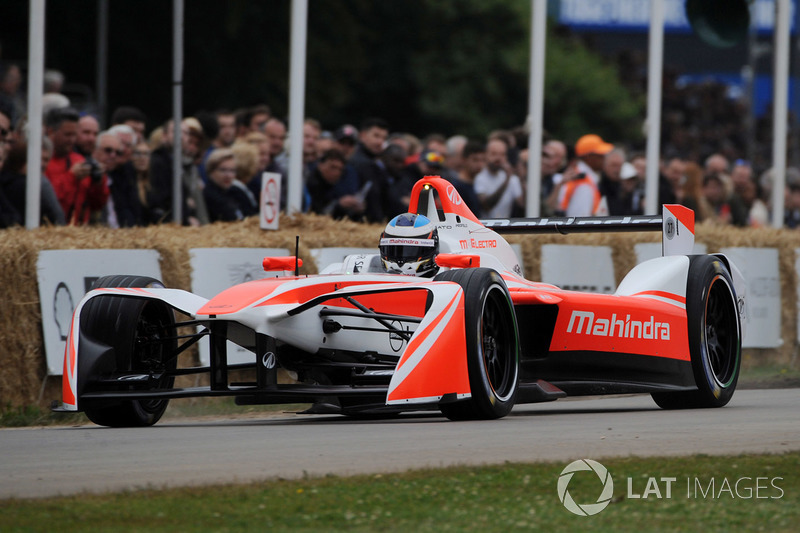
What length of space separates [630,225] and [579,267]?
4.06 m

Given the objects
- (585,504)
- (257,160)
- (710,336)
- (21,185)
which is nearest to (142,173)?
(257,160)

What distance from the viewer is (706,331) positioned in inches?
458

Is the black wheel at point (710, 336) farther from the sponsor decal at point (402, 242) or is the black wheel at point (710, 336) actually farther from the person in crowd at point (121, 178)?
the person in crowd at point (121, 178)

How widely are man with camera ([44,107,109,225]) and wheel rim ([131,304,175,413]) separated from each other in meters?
3.77

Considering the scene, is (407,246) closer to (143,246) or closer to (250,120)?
(143,246)

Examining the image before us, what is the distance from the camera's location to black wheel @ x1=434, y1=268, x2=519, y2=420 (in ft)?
30.3

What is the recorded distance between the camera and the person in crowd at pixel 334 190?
1573 cm

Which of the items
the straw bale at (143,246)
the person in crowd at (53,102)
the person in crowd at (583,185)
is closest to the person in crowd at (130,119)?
the person in crowd at (53,102)

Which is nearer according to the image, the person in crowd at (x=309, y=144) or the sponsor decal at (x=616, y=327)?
the sponsor decal at (x=616, y=327)

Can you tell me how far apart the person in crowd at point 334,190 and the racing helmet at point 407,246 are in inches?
200

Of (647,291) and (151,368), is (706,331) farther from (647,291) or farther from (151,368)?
(151,368)

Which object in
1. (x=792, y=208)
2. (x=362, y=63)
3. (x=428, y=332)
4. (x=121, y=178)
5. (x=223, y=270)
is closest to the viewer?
(x=428, y=332)

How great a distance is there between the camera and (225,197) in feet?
49.9

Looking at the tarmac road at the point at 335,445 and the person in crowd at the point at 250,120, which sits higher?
the person in crowd at the point at 250,120
